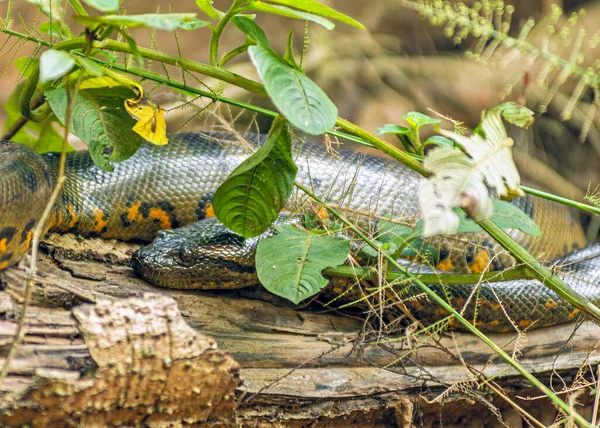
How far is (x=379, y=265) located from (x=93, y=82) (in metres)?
1.11

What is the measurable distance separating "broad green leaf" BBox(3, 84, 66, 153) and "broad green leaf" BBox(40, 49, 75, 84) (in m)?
1.54

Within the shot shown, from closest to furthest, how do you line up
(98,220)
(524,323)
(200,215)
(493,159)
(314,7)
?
(493,159), (314,7), (524,323), (98,220), (200,215)

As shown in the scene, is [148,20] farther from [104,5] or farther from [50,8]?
[50,8]

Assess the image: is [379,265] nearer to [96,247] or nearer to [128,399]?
[128,399]

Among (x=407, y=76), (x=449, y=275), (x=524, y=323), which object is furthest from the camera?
(x=407, y=76)

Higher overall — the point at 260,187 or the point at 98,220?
the point at 260,187

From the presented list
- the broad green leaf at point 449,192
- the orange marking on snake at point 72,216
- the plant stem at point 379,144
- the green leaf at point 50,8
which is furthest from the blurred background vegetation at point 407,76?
the broad green leaf at point 449,192

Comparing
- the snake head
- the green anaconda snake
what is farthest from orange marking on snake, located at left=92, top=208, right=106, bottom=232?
the snake head

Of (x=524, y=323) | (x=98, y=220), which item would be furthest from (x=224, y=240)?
(x=524, y=323)

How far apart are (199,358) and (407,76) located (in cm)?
405

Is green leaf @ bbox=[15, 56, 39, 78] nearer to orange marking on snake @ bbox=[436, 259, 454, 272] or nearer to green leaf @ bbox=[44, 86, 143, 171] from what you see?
green leaf @ bbox=[44, 86, 143, 171]

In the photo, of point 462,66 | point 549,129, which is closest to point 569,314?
point 549,129

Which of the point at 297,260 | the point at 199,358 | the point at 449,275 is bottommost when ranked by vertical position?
the point at 199,358

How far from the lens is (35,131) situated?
293cm
